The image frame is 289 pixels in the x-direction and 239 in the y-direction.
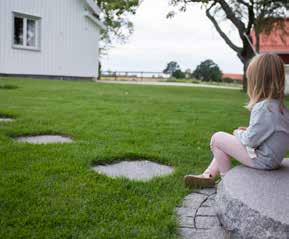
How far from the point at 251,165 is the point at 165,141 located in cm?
227

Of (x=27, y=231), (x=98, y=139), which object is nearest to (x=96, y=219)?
(x=27, y=231)

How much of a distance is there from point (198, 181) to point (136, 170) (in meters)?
0.70

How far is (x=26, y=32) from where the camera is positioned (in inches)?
768

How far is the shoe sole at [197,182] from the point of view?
3732 millimetres

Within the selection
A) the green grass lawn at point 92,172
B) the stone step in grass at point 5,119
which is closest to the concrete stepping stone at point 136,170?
the green grass lawn at point 92,172

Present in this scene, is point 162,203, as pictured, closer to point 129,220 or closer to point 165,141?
point 129,220

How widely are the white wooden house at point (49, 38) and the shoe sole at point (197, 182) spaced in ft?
51.8

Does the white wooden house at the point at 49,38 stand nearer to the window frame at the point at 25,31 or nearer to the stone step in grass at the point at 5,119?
the window frame at the point at 25,31

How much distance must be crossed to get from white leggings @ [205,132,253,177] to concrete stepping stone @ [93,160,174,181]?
55cm

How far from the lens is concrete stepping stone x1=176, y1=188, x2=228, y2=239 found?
9.30ft

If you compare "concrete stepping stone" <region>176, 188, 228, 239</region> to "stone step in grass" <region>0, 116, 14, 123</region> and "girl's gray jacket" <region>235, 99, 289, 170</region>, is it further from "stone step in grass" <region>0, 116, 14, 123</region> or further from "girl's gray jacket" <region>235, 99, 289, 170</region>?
"stone step in grass" <region>0, 116, 14, 123</region>

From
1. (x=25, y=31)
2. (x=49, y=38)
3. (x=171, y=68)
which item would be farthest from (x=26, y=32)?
(x=171, y=68)

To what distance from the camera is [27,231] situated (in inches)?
106

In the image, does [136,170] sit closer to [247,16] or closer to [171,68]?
[247,16]
